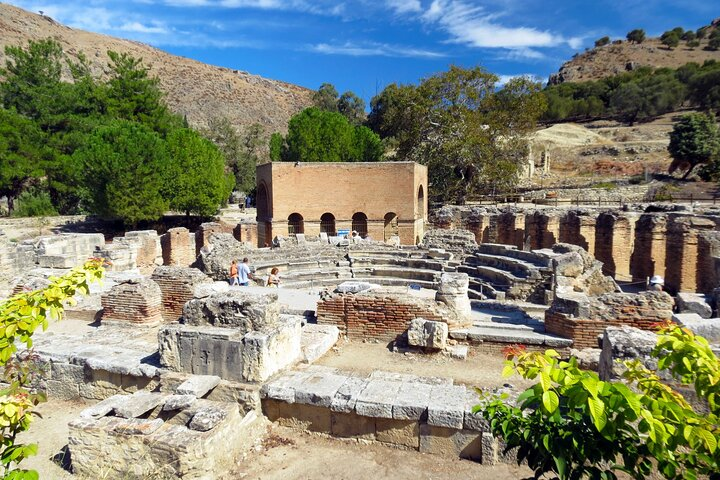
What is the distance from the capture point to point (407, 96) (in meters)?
36.8

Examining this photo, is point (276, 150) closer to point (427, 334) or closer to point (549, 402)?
point (427, 334)

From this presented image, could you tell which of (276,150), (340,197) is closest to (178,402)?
(340,197)

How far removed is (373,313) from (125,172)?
68.9 feet

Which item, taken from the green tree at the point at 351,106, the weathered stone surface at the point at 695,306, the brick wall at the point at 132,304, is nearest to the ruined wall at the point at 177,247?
the brick wall at the point at 132,304

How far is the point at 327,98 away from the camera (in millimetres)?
68312

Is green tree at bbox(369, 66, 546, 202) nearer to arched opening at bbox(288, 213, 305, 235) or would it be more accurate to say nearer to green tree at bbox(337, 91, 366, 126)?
arched opening at bbox(288, 213, 305, 235)

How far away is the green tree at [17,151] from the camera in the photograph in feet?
90.1

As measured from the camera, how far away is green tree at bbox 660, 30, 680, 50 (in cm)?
8669

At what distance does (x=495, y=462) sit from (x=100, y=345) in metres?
6.54

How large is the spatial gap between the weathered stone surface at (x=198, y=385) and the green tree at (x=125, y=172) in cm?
2181

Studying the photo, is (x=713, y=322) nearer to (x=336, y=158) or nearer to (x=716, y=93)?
(x=336, y=158)

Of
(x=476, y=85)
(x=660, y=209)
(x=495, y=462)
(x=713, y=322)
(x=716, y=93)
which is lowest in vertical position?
(x=495, y=462)

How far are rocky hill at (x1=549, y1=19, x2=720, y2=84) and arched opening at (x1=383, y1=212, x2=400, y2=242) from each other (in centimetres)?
7029

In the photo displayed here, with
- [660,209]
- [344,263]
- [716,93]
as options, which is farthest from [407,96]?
[716,93]
